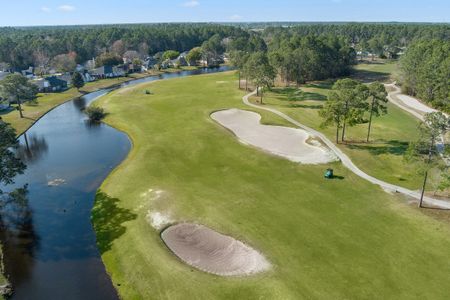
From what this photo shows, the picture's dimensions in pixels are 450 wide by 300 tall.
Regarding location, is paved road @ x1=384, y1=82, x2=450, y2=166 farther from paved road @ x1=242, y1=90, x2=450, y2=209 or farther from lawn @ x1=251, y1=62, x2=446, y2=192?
paved road @ x1=242, y1=90, x2=450, y2=209

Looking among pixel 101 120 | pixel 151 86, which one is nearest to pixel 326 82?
pixel 151 86

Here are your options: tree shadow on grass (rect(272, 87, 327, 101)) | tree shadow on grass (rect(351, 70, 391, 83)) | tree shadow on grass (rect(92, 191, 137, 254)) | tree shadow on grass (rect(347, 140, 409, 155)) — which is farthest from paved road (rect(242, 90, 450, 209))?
tree shadow on grass (rect(351, 70, 391, 83))

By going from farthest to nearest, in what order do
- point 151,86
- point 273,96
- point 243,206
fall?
point 151,86 → point 273,96 → point 243,206

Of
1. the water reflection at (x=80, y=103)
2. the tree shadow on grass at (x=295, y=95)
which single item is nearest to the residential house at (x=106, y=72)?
the water reflection at (x=80, y=103)

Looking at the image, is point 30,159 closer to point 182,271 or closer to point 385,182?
point 182,271

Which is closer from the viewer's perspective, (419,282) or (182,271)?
(419,282)

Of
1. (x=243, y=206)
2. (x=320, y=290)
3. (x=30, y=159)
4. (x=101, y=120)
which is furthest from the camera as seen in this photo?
(x=101, y=120)

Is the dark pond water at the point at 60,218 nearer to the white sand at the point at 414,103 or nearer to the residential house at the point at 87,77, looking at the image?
the residential house at the point at 87,77
